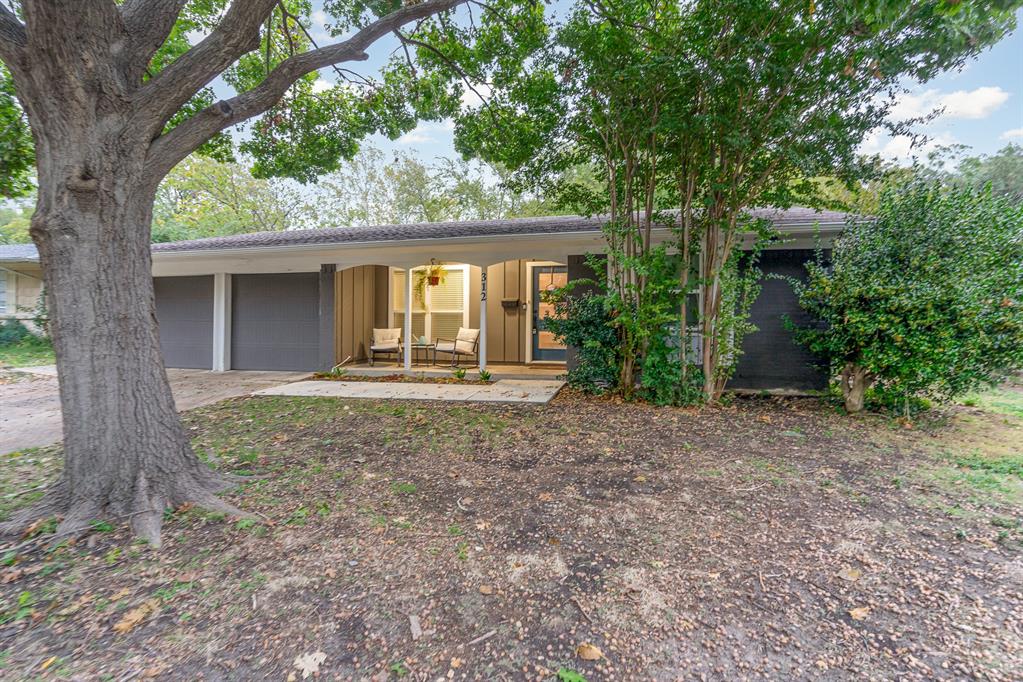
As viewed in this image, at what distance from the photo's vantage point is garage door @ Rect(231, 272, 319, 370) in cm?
918

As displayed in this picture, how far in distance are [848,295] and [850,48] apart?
2.51 meters

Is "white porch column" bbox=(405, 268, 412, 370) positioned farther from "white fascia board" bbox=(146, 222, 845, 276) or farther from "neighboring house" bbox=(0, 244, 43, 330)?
"neighboring house" bbox=(0, 244, 43, 330)

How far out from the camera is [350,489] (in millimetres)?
3295

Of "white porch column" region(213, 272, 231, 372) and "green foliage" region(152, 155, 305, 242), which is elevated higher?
"green foliage" region(152, 155, 305, 242)

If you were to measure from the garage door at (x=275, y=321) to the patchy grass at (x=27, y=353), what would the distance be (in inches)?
188

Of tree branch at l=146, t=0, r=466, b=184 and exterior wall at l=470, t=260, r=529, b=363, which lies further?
exterior wall at l=470, t=260, r=529, b=363

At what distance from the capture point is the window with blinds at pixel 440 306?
33.4 ft

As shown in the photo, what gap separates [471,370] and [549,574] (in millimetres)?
6483

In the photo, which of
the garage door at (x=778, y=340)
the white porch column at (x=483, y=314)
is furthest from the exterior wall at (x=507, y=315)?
the garage door at (x=778, y=340)

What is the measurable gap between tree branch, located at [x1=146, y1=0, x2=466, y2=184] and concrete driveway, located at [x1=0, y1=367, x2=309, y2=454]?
3398 mm

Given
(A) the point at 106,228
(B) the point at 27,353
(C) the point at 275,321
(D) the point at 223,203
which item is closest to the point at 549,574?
(A) the point at 106,228

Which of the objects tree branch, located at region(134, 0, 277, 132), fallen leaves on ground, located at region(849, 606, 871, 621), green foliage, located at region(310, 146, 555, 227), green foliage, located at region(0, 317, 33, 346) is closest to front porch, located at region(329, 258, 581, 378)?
tree branch, located at region(134, 0, 277, 132)

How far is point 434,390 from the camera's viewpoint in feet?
23.7

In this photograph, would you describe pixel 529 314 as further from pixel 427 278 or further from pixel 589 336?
pixel 589 336
